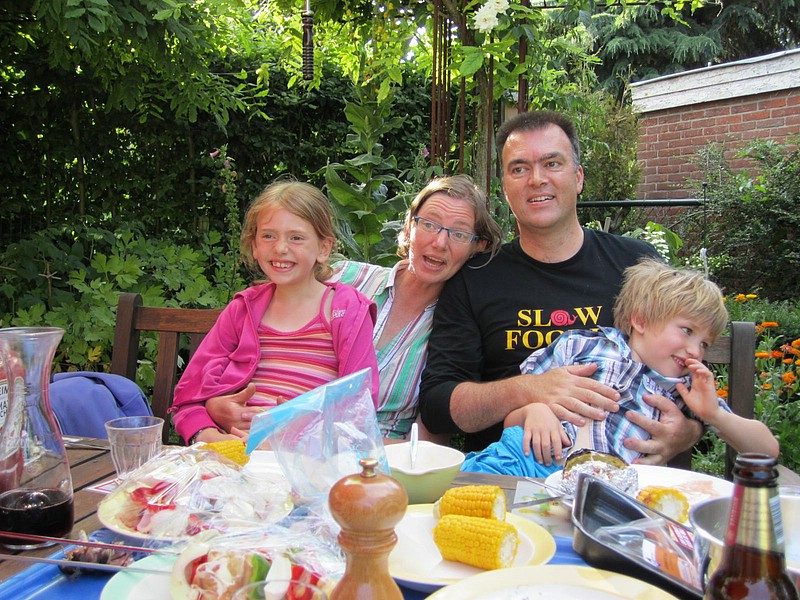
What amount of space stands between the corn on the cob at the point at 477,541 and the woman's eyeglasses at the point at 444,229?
1.47 meters

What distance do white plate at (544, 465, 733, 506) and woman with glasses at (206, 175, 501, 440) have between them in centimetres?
105

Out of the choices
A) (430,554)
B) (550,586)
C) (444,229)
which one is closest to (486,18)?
(444,229)

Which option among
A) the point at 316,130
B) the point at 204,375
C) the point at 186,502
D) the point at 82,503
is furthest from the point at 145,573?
the point at 316,130

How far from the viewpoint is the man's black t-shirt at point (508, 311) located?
2266 millimetres

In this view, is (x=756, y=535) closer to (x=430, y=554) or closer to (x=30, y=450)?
(x=430, y=554)

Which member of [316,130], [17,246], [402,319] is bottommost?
[402,319]

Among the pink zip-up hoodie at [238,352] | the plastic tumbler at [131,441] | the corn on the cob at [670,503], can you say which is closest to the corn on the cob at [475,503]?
the corn on the cob at [670,503]

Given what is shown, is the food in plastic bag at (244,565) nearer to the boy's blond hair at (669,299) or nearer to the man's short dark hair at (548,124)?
the boy's blond hair at (669,299)

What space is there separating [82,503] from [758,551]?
1147mm

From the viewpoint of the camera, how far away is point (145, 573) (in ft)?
2.91

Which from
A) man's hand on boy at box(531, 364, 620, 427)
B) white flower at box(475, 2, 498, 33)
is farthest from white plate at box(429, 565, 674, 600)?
white flower at box(475, 2, 498, 33)

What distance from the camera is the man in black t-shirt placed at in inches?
86.2

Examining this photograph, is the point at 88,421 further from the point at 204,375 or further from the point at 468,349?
the point at 468,349

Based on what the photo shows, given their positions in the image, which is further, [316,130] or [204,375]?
[316,130]
